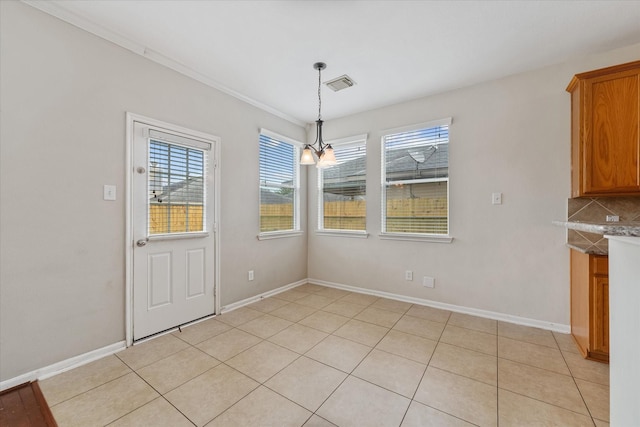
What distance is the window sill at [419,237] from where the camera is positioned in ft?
11.4

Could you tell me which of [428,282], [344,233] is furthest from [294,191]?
[428,282]

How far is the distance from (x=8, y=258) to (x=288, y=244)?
301cm

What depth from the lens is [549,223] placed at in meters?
2.85

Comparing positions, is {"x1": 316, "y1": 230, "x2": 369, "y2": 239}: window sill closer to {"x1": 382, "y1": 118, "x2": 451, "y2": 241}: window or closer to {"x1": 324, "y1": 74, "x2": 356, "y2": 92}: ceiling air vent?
{"x1": 382, "y1": 118, "x2": 451, "y2": 241}: window

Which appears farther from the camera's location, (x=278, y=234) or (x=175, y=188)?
(x=278, y=234)

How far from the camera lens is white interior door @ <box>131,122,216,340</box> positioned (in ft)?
8.55

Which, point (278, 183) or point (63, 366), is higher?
point (278, 183)

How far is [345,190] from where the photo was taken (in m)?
4.39

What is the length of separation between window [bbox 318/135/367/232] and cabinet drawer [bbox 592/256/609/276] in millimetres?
2522

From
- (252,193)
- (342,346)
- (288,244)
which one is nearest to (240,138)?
(252,193)

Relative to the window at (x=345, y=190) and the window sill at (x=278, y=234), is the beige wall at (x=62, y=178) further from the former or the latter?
the window at (x=345, y=190)

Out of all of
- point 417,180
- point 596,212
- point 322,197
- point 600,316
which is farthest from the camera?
point 322,197

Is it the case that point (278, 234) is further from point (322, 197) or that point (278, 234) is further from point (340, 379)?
point (340, 379)

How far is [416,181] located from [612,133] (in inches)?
73.6
